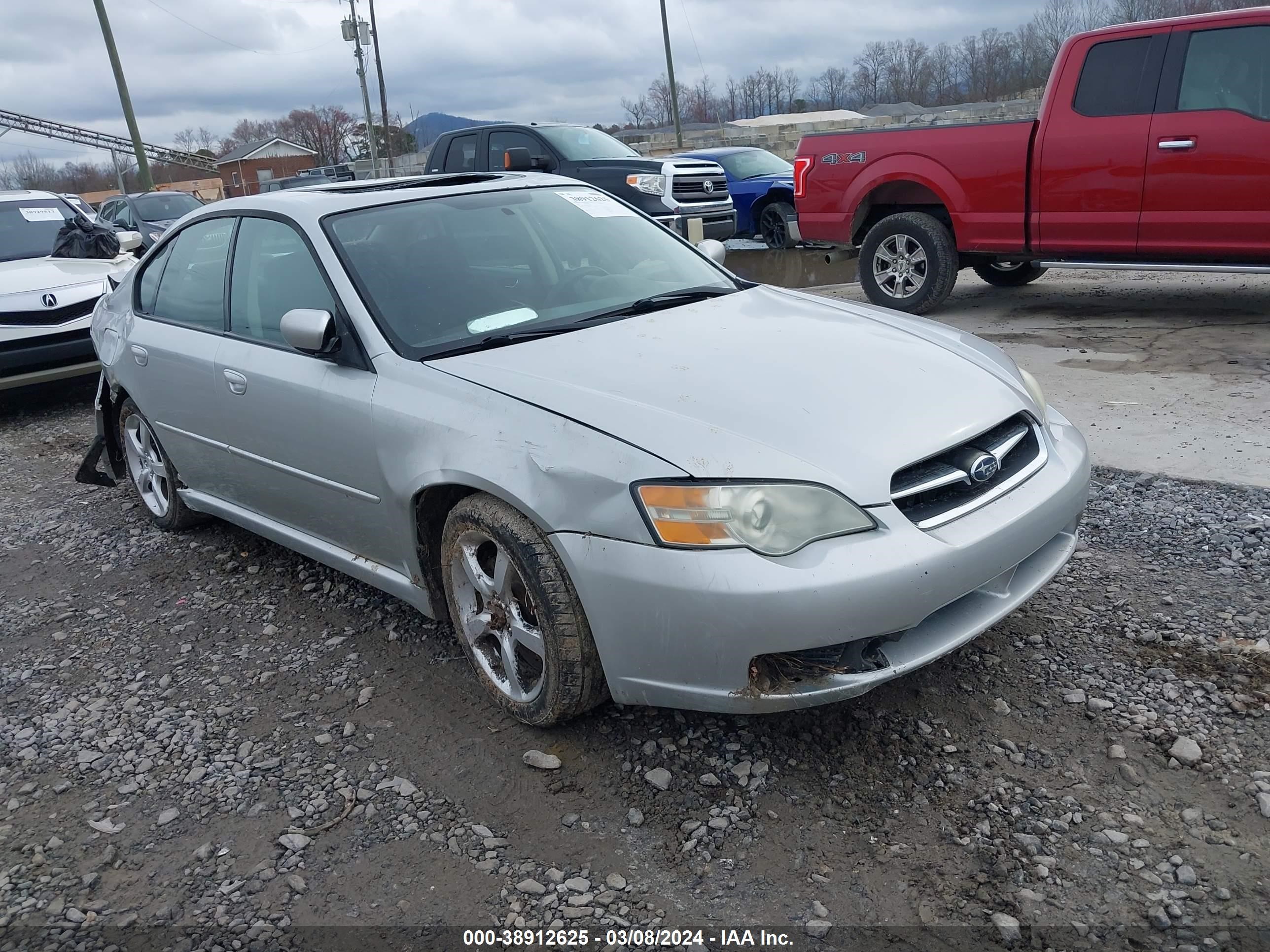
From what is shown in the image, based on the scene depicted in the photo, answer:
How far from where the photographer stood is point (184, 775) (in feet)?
9.91

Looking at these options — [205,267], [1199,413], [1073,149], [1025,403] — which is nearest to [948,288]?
[1073,149]

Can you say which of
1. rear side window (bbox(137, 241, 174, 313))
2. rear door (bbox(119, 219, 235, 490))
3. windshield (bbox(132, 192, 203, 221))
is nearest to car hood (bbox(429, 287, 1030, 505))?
rear door (bbox(119, 219, 235, 490))

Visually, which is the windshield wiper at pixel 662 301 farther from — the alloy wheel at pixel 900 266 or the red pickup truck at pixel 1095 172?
the alloy wheel at pixel 900 266

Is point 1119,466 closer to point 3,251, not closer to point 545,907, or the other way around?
point 545,907

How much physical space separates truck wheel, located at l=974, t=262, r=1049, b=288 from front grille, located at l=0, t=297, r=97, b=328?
784 centimetres

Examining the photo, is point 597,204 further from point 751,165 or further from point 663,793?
point 751,165

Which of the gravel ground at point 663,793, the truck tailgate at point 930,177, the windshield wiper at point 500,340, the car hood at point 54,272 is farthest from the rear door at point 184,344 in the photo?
the truck tailgate at point 930,177

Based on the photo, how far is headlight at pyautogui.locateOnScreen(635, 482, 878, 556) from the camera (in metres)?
2.49

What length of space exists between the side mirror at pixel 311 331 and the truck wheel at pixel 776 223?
472 inches

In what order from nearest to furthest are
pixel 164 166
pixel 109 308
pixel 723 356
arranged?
pixel 723 356, pixel 109 308, pixel 164 166

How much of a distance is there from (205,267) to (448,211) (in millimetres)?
1219

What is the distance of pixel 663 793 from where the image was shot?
2748 mm

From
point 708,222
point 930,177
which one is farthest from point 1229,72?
point 708,222

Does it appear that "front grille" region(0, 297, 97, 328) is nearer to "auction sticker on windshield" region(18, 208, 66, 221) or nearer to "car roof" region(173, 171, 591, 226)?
"auction sticker on windshield" region(18, 208, 66, 221)
